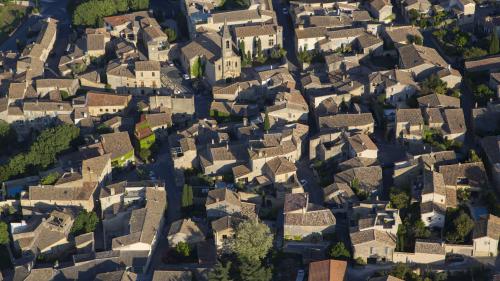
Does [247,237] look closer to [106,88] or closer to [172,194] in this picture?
[172,194]

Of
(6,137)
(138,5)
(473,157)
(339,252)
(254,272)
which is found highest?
(138,5)

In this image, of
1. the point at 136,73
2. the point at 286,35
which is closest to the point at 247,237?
the point at 136,73

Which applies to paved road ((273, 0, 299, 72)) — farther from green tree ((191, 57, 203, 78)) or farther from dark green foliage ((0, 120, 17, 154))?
dark green foliage ((0, 120, 17, 154))

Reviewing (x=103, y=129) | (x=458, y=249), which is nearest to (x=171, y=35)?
(x=103, y=129)

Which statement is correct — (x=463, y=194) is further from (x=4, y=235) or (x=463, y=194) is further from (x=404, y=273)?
(x=4, y=235)

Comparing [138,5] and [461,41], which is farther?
[138,5]

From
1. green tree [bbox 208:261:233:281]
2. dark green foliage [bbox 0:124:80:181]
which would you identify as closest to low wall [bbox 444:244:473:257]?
green tree [bbox 208:261:233:281]

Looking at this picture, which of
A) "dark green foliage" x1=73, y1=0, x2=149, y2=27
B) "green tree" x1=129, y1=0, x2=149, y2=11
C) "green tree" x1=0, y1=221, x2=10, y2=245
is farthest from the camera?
"green tree" x1=129, y1=0, x2=149, y2=11
